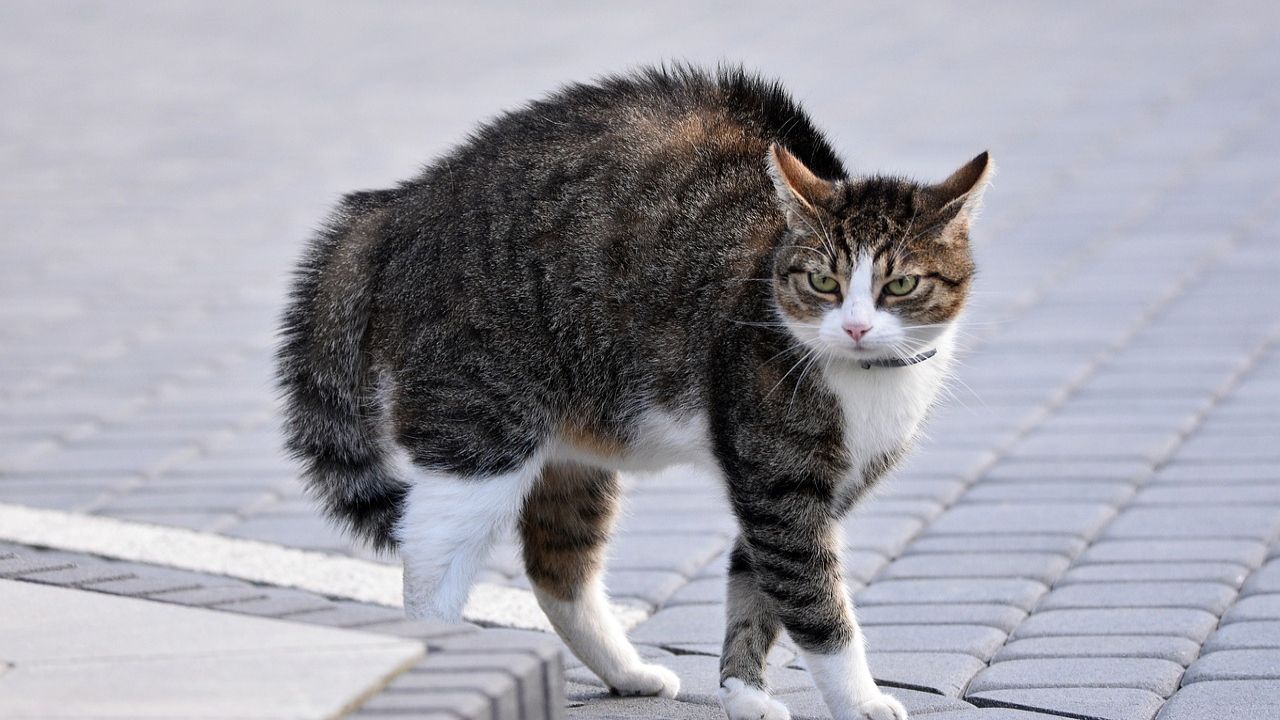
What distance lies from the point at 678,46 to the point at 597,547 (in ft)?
32.6

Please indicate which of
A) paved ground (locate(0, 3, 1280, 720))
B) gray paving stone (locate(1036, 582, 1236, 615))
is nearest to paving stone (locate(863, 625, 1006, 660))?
paved ground (locate(0, 3, 1280, 720))

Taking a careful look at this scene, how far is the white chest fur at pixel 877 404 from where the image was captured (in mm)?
4070

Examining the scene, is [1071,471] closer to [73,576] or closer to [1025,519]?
[1025,519]

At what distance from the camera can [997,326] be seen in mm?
7734

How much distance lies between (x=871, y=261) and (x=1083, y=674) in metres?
1.12

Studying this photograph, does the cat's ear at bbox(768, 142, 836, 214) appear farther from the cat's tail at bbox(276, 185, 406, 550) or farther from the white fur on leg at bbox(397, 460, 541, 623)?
the cat's tail at bbox(276, 185, 406, 550)

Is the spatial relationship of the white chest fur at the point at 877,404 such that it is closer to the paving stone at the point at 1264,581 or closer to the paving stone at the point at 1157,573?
the paving stone at the point at 1157,573

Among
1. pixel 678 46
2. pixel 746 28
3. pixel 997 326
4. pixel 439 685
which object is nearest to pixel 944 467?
pixel 997 326

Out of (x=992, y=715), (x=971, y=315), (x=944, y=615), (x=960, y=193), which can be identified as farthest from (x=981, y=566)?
(x=971, y=315)

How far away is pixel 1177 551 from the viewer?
5133mm

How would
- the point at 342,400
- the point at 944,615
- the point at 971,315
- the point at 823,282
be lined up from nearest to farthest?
the point at 823,282 → the point at 342,400 → the point at 944,615 → the point at 971,315

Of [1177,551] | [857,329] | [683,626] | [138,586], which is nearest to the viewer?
[138,586]

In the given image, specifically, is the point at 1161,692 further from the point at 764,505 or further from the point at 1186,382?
the point at 1186,382

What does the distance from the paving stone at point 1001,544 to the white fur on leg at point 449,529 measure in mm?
1525
